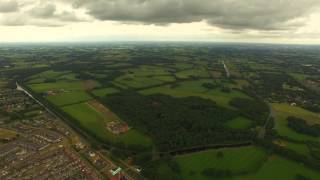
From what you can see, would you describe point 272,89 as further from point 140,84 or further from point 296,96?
point 140,84

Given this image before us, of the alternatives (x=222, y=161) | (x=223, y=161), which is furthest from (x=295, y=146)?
(x=222, y=161)

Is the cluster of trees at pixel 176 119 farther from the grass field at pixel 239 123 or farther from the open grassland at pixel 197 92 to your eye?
the open grassland at pixel 197 92

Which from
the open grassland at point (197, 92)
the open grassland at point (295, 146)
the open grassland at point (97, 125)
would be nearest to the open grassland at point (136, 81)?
the open grassland at point (197, 92)

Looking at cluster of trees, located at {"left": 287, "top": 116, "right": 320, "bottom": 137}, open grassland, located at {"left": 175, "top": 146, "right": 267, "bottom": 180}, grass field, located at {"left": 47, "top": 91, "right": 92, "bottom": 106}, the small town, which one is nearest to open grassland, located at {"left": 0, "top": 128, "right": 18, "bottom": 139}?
the small town

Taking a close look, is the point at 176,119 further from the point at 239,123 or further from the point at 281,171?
the point at 281,171

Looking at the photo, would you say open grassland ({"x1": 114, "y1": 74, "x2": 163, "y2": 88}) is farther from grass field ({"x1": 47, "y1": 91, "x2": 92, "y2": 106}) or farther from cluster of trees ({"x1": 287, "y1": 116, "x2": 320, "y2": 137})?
cluster of trees ({"x1": 287, "y1": 116, "x2": 320, "y2": 137})

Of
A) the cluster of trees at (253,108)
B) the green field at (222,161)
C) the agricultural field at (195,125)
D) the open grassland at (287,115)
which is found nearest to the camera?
the green field at (222,161)

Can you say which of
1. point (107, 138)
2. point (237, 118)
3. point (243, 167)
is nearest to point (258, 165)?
point (243, 167)
